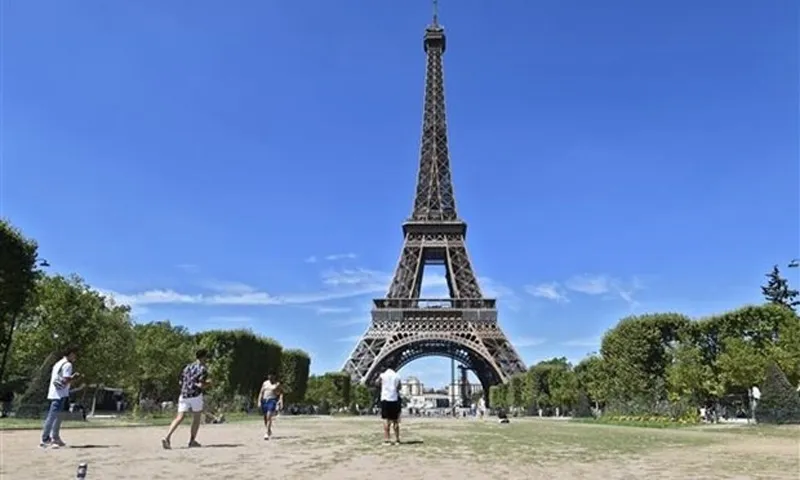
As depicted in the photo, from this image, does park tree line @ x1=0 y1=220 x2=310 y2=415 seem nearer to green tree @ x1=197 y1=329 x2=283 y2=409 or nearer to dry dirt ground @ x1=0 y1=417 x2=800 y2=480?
green tree @ x1=197 y1=329 x2=283 y2=409

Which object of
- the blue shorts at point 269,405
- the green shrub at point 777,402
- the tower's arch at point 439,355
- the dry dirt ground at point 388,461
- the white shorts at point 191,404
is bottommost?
the dry dirt ground at point 388,461

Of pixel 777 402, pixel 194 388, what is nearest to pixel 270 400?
pixel 194 388

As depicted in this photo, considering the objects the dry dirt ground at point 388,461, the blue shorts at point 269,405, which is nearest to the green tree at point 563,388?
the blue shorts at point 269,405

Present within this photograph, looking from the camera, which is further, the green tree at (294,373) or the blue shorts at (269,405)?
the green tree at (294,373)

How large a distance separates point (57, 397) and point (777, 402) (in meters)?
31.0

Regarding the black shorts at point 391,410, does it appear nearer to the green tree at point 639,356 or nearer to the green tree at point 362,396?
the green tree at point 639,356

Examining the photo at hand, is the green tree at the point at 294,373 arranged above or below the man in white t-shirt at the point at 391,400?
above

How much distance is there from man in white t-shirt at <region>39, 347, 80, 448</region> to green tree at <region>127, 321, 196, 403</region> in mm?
36514

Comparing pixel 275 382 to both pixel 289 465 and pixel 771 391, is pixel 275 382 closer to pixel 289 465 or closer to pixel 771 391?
pixel 289 465

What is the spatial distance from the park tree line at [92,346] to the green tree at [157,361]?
74mm

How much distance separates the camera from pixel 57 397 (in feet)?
45.4

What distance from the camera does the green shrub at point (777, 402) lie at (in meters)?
33.1

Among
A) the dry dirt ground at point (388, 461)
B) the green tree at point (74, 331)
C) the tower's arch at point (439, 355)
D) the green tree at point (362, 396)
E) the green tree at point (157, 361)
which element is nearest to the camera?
the dry dirt ground at point (388, 461)

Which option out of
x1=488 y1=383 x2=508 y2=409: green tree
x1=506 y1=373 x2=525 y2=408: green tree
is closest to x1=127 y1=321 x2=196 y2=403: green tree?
x1=488 y1=383 x2=508 y2=409: green tree
